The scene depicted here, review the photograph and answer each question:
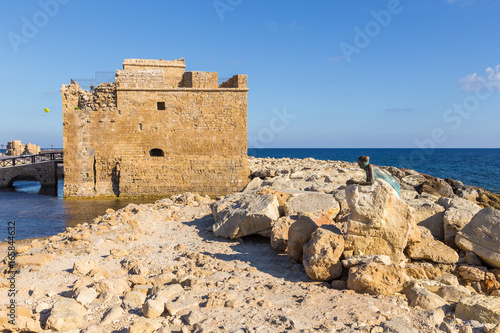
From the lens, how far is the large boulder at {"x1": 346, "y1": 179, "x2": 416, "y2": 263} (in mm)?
4656

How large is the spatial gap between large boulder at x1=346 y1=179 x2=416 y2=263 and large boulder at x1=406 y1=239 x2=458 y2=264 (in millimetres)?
363

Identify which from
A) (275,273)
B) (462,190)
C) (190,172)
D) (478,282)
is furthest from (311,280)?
(462,190)

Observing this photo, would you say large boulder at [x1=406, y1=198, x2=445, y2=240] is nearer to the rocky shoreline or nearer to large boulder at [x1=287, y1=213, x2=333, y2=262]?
the rocky shoreline

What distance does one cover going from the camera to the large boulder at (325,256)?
4.50 meters

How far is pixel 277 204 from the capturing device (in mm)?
6902

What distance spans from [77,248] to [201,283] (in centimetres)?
315

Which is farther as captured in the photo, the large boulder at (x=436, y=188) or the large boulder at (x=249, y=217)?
the large boulder at (x=436, y=188)

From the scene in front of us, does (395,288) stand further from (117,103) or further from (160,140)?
(117,103)

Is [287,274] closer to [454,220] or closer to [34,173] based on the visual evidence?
[454,220]

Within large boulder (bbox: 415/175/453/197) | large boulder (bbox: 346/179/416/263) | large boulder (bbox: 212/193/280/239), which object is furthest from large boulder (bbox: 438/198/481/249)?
large boulder (bbox: 415/175/453/197)

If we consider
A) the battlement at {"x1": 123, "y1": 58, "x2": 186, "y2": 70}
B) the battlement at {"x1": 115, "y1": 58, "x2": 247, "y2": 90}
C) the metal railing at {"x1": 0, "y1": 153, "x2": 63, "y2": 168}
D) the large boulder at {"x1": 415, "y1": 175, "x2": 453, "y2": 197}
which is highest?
the battlement at {"x1": 123, "y1": 58, "x2": 186, "y2": 70}

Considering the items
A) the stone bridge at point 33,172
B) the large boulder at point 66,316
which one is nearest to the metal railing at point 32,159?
the stone bridge at point 33,172

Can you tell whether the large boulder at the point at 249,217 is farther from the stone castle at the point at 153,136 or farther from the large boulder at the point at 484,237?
the stone castle at the point at 153,136

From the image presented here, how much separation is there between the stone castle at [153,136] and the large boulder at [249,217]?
8888mm
